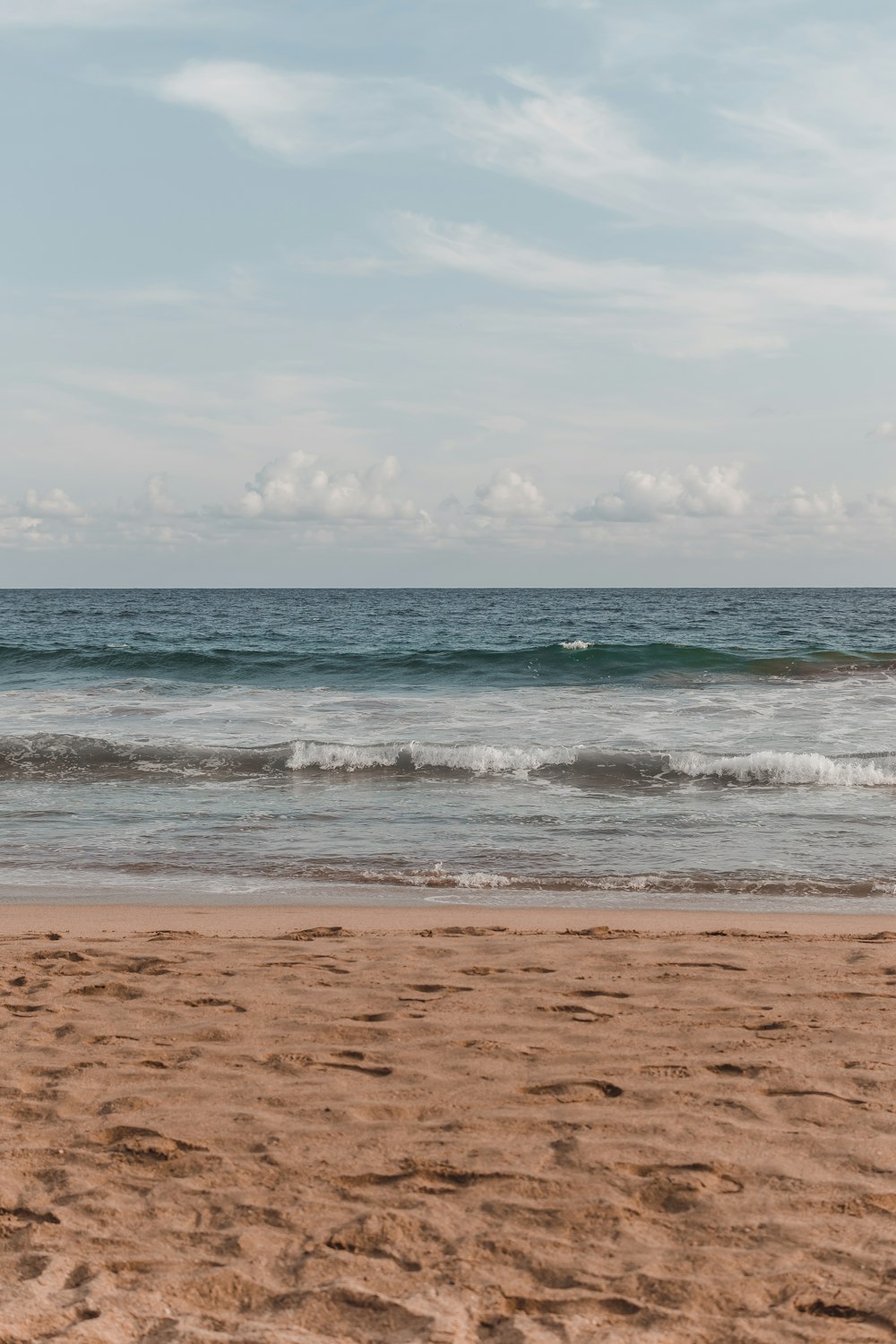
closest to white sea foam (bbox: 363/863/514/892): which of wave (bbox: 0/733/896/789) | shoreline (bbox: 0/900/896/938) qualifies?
shoreline (bbox: 0/900/896/938)

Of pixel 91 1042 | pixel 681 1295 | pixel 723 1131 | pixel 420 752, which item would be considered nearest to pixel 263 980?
pixel 91 1042

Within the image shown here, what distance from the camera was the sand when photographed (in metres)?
2.55

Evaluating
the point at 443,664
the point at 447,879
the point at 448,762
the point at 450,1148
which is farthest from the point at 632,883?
the point at 443,664

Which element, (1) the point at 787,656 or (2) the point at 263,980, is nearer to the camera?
(2) the point at 263,980

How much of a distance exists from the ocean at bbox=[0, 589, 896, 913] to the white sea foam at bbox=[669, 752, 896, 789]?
30mm

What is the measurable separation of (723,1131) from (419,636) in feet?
107

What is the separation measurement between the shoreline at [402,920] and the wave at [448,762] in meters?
4.87

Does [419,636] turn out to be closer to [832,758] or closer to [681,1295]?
[832,758]

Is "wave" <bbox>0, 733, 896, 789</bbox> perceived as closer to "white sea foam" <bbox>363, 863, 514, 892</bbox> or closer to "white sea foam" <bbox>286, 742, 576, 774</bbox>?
"white sea foam" <bbox>286, 742, 576, 774</bbox>

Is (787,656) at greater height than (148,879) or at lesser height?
greater

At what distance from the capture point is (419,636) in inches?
1414

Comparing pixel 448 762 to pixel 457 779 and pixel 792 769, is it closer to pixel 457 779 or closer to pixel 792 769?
pixel 457 779

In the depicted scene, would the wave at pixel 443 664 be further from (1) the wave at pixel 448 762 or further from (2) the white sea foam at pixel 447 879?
(2) the white sea foam at pixel 447 879

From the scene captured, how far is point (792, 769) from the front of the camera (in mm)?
11625
